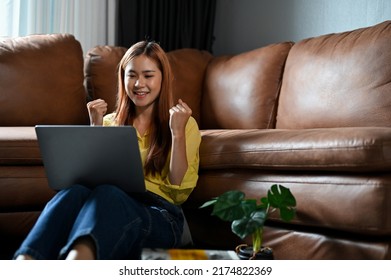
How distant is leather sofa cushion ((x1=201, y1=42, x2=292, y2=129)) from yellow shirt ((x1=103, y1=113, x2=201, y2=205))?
749 millimetres

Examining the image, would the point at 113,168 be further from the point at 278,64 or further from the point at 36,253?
the point at 278,64

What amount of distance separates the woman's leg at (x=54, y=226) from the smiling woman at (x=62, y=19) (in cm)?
179

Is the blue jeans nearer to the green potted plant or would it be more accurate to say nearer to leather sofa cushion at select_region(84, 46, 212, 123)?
the green potted plant

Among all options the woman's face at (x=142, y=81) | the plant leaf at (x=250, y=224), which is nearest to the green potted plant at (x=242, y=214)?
the plant leaf at (x=250, y=224)

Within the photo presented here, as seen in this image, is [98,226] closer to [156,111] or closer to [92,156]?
[92,156]

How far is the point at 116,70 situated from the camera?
2898mm

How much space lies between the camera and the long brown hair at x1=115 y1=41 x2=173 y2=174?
6.56ft

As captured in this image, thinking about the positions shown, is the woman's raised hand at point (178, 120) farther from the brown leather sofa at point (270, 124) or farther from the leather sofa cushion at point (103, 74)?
the leather sofa cushion at point (103, 74)

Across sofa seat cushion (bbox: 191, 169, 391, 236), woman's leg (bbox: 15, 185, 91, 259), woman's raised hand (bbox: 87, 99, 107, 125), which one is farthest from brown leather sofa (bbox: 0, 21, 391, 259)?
woman's leg (bbox: 15, 185, 91, 259)

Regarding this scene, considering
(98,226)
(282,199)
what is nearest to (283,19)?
(282,199)

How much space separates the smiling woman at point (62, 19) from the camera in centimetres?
320

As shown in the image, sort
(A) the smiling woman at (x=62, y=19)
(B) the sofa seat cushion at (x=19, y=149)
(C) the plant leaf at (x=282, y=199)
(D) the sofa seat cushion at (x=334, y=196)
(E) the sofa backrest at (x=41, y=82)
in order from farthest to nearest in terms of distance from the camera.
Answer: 1. (A) the smiling woman at (x=62, y=19)
2. (E) the sofa backrest at (x=41, y=82)
3. (B) the sofa seat cushion at (x=19, y=149)
4. (D) the sofa seat cushion at (x=334, y=196)
5. (C) the plant leaf at (x=282, y=199)

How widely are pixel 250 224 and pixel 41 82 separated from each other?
162 centimetres
